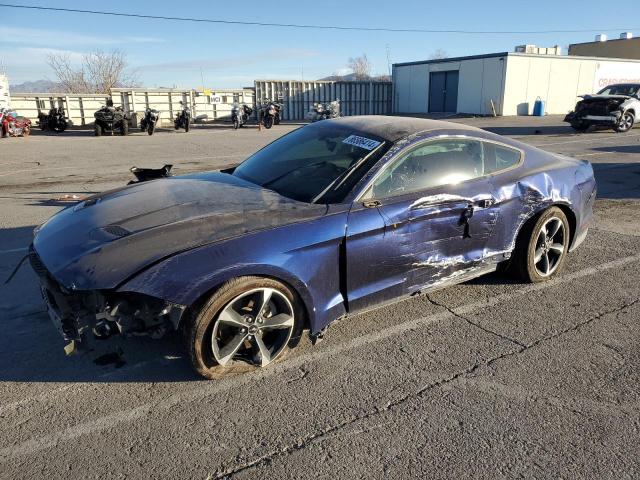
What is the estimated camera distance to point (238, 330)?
3006mm

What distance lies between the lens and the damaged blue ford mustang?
2.75 meters

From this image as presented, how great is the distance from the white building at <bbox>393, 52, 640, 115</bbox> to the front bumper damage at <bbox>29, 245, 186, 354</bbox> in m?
32.3

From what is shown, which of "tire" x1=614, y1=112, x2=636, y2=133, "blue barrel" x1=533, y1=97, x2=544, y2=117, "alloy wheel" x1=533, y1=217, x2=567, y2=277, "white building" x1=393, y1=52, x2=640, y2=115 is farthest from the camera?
"blue barrel" x1=533, y1=97, x2=544, y2=117

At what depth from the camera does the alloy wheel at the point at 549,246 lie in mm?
4461

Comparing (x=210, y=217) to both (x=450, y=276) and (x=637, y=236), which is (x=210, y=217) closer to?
(x=450, y=276)

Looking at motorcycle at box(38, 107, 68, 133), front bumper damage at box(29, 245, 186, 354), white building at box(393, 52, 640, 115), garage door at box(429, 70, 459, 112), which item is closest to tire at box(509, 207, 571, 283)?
front bumper damage at box(29, 245, 186, 354)

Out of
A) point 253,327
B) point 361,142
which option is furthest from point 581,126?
point 253,327

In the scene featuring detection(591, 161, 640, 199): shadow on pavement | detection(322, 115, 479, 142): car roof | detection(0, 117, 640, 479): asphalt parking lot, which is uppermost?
detection(322, 115, 479, 142): car roof

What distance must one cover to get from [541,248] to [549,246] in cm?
11

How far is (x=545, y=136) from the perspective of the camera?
1928 centimetres

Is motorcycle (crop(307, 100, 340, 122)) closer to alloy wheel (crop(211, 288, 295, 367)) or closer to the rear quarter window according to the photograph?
the rear quarter window

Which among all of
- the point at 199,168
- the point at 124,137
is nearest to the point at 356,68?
the point at 124,137

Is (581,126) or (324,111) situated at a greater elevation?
(324,111)

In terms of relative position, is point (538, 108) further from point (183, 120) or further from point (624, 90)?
point (183, 120)
